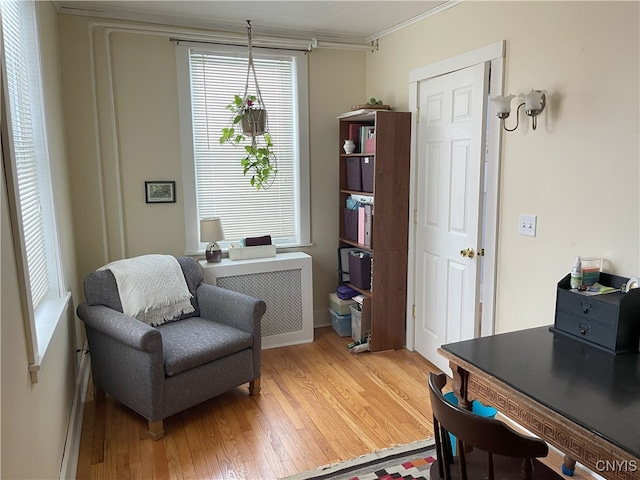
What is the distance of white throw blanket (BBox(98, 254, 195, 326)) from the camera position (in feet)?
9.30

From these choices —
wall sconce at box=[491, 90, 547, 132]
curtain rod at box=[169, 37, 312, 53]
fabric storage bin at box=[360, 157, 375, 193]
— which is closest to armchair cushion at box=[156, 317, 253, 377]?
fabric storage bin at box=[360, 157, 375, 193]

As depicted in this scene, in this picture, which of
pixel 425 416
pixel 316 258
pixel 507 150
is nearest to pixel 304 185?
pixel 316 258

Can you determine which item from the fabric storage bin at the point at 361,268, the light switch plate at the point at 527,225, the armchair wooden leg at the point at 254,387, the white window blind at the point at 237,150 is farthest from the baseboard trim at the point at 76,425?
the light switch plate at the point at 527,225

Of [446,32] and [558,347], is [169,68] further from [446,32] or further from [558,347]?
[558,347]

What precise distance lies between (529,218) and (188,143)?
2.41m

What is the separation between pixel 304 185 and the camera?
391cm

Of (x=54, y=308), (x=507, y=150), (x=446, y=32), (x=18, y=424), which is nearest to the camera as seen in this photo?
(x=18, y=424)

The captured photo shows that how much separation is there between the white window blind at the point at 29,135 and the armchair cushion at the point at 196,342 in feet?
2.27

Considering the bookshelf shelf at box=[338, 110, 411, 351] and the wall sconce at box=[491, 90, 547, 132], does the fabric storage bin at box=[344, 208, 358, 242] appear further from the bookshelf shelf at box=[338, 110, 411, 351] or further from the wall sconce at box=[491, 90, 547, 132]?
the wall sconce at box=[491, 90, 547, 132]

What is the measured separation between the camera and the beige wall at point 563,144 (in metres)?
1.96

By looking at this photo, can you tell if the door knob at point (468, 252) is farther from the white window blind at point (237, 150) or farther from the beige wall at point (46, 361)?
the beige wall at point (46, 361)

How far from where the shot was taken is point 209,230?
343cm

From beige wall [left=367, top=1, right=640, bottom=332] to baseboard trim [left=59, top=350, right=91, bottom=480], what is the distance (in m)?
2.32

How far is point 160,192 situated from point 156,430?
1.71 m
